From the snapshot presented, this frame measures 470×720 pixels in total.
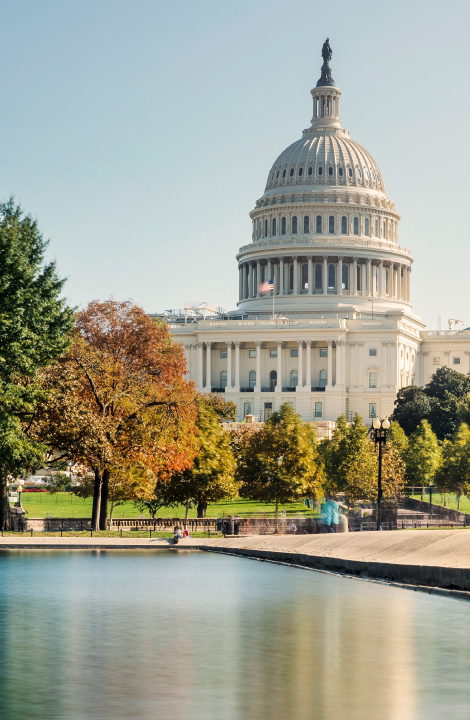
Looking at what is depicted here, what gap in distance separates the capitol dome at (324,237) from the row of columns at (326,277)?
5.6 inches

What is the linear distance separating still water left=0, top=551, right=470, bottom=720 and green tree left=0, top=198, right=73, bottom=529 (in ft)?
49.3

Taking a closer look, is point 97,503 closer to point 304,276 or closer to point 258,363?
point 258,363

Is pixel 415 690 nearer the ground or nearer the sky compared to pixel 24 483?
nearer the ground

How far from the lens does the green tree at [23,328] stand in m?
52.7

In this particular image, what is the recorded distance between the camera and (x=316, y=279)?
178125mm

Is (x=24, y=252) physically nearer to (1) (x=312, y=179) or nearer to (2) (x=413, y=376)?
(2) (x=413, y=376)

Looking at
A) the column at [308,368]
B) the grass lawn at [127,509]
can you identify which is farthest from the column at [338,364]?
the grass lawn at [127,509]

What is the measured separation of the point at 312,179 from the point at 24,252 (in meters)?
132

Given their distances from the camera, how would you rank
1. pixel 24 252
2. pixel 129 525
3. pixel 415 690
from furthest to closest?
pixel 129 525 < pixel 24 252 < pixel 415 690

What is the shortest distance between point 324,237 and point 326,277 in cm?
586

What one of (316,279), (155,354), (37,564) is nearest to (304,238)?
(316,279)

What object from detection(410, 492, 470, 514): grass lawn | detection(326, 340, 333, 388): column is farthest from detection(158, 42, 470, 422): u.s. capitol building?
detection(410, 492, 470, 514): grass lawn

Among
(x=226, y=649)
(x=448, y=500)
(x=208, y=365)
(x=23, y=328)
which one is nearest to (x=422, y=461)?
(x=448, y=500)

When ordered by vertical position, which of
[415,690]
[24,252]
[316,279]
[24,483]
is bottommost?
[415,690]
